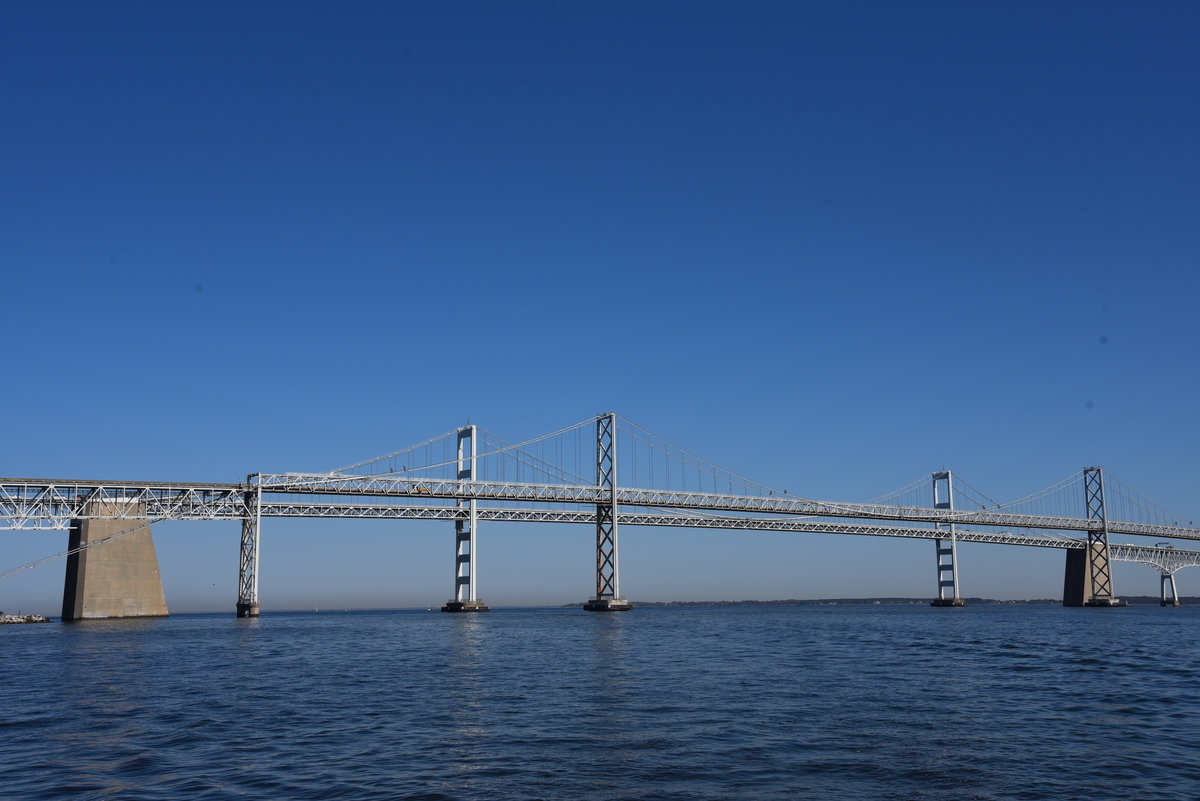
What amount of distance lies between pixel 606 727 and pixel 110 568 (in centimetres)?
5258

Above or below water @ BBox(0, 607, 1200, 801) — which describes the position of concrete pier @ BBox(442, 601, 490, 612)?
below

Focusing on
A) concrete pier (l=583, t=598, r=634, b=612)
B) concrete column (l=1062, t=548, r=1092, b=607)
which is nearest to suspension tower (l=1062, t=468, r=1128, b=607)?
concrete column (l=1062, t=548, r=1092, b=607)

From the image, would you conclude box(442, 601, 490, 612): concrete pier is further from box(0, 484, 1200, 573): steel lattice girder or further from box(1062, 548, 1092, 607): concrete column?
box(1062, 548, 1092, 607): concrete column

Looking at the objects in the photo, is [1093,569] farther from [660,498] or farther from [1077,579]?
[660,498]

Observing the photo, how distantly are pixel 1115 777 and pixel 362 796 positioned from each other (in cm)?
893

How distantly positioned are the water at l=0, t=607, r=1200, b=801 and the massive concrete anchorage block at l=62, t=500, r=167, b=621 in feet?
101

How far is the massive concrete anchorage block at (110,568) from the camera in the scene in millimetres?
54375

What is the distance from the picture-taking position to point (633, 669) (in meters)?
23.2

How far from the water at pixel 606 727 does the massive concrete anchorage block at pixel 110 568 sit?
30818mm

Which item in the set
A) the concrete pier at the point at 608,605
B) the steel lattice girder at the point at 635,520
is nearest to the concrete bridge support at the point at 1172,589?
the steel lattice girder at the point at 635,520

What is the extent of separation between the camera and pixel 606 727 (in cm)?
1388

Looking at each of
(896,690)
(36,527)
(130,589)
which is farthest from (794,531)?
(896,690)

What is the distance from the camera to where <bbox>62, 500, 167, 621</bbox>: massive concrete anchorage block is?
54.4 metres

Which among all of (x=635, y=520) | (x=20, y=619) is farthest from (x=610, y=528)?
(x=20, y=619)
